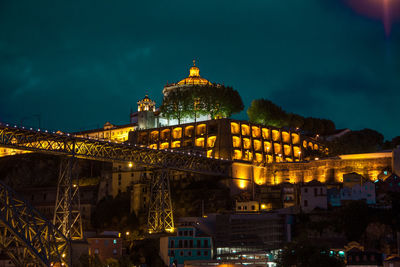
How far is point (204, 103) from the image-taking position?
118 metres

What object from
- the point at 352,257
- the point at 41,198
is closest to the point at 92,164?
the point at 41,198

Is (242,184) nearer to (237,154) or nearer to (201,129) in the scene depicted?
(237,154)

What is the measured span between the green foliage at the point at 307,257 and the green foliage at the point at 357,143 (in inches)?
2060

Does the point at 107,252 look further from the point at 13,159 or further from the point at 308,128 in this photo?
the point at 308,128

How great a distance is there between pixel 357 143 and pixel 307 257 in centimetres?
6231

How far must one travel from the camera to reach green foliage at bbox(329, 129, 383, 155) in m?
112

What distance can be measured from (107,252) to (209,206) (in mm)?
23451

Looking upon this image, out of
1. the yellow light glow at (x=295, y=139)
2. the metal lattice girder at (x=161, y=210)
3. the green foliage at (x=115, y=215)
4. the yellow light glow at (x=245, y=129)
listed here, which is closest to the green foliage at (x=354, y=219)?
the metal lattice girder at (x=161, y=210)

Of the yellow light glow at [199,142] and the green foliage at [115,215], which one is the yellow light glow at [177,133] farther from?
the green foliage at [115,215]

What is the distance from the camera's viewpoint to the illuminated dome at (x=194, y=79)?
5310 inches

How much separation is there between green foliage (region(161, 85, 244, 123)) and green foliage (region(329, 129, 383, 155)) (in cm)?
2194

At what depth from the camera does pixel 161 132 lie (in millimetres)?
117750

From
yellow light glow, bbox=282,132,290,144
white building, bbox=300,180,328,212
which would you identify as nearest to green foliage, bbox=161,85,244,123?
yellow light glow, bbox=282,132,290,144

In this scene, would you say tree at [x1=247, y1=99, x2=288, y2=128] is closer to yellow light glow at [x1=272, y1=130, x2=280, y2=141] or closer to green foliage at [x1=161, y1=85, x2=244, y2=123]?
green foliage at [x1=161, y1=85, x2=244, y2=123]
